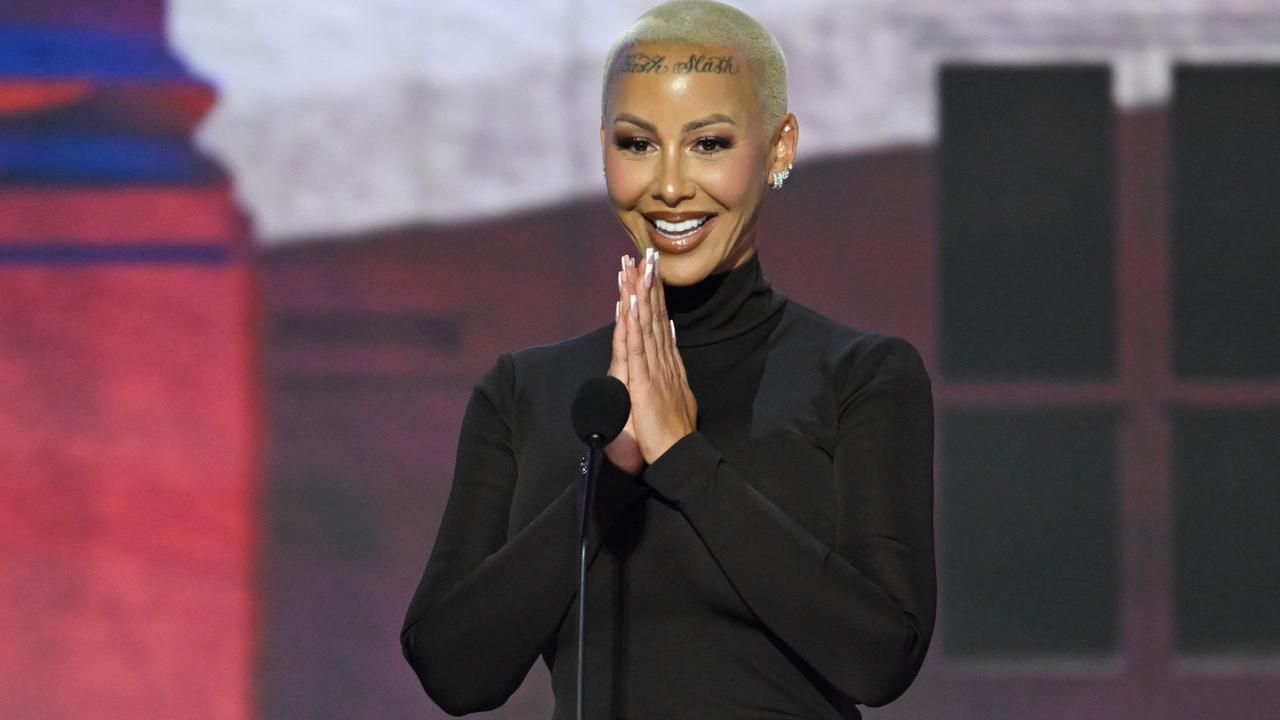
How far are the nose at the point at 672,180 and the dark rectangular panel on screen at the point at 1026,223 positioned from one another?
212cm

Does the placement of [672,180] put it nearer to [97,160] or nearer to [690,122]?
[690,122]

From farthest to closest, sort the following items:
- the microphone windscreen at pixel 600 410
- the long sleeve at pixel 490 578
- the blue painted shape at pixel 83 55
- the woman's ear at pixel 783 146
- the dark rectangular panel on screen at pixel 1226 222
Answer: the dark rectangular panel on screen at pixel 1226 222 < the blue painted shape at pixel 83 55 < the woman's ear at pixel 783 146 < the long sleeve at pixel 490 578 < the microphone windscreen at pixel 600 410

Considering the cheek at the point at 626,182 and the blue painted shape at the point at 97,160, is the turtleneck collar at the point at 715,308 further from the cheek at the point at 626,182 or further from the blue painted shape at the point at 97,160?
the blue painted shape at the point at 97,160

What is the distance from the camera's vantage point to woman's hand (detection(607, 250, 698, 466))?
4.51 ft

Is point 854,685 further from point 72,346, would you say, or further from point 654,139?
point 72,346

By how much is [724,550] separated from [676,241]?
292 mm

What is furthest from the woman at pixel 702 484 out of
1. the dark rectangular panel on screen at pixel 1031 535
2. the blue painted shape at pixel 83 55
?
the blue painted shape at pixel 83 55

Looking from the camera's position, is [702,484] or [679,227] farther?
[679,227]

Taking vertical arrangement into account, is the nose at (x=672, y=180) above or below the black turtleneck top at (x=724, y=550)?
above

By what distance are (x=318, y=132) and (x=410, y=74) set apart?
0.73ft

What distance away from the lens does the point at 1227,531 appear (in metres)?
3.52

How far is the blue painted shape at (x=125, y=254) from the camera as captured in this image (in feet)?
11.3

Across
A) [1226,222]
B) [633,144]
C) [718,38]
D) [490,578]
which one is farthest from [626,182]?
[1226,222]

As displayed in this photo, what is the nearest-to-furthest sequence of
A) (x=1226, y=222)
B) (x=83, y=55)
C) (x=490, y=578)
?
(x=490, y=578)
(x=83, y=55)
(x=1226, y=222)
